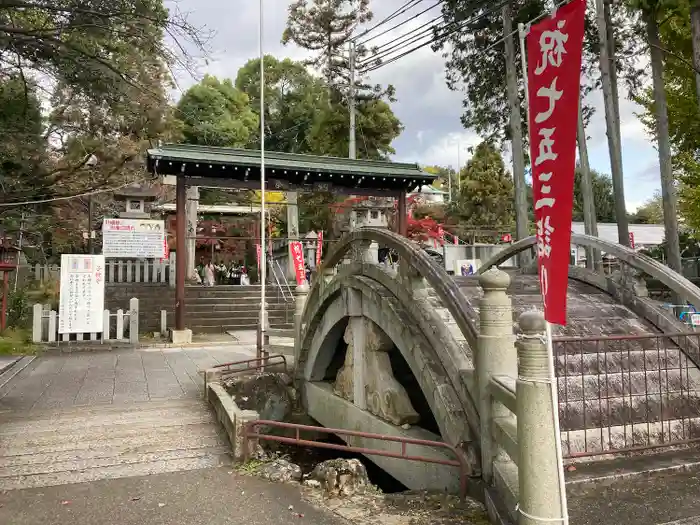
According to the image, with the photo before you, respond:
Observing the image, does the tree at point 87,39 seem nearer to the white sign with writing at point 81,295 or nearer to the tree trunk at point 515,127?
the white sign with writing at point 81,295

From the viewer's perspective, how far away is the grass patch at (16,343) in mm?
13531

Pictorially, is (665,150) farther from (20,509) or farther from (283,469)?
(20,509)

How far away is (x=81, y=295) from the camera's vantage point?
1460 cm

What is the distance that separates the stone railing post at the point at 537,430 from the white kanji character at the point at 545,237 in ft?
1.32

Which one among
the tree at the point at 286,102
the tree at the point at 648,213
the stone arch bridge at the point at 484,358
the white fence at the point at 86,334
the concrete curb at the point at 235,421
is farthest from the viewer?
the tree at the point at 648,213

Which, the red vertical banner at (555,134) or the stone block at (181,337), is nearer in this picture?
the red vertical banner at (555,134)

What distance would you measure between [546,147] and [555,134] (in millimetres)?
95

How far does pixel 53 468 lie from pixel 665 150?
15101 millimetres

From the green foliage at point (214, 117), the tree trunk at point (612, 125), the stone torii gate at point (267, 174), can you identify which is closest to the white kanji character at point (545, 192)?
the tree trunk at point (612, 125)

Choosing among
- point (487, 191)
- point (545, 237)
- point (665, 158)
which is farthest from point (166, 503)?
point (487, 191)

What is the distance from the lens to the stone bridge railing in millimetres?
3072

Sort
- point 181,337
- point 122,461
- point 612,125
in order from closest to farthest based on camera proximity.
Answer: point 122,461, point 612,125, point 181,337

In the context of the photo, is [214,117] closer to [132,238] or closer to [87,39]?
[132,238]

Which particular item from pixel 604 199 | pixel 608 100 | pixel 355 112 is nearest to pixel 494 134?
pixel 608 100
